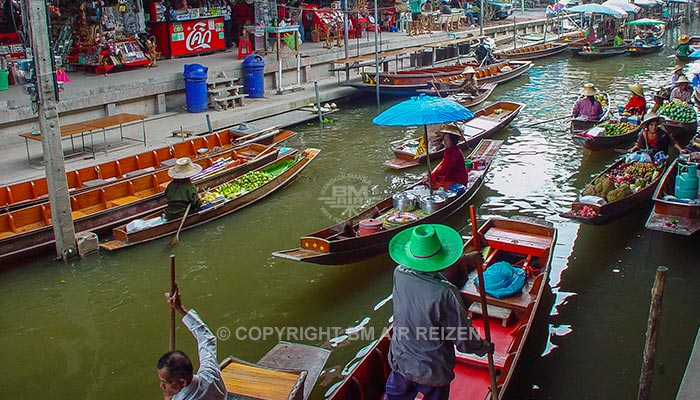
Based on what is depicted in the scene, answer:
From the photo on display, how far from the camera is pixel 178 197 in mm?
9812

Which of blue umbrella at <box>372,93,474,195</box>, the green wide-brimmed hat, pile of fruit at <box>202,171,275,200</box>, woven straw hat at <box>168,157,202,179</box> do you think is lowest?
pile of fruit at <box>202,171,275,200</box>

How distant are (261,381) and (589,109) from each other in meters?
11.7

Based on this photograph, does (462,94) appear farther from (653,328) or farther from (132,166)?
(653,328)

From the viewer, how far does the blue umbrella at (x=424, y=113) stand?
28.4ft

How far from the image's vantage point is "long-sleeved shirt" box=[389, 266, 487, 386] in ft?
14.2

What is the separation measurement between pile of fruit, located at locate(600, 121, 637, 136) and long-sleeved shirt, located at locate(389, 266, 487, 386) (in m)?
10.2

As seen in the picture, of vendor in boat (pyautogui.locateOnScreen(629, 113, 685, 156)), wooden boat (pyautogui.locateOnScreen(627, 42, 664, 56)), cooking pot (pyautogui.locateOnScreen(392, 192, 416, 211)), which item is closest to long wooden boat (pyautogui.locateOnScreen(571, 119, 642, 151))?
vendor in boat (pyautogui.locateOnScreen(629, 113, 685, 156))

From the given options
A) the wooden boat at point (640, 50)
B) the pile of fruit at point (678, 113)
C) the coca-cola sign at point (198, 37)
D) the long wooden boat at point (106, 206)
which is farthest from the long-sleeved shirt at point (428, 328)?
the wooden boat at point (640, 50)

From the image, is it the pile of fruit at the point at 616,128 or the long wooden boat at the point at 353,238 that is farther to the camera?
the pile of fruit at the point at 616,128

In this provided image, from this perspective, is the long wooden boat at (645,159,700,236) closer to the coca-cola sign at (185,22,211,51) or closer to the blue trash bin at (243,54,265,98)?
the blue trash bin at (243,54,265,98)

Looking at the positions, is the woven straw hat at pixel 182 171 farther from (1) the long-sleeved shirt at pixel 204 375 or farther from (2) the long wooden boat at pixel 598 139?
(2) the long wooden boat at pixel 598 139

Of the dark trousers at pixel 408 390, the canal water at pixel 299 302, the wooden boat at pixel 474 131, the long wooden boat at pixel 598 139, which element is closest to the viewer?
the dark trousers at pixel 408 390

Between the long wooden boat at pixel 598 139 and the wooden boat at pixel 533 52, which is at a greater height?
the wooden boat at pixel 533 52

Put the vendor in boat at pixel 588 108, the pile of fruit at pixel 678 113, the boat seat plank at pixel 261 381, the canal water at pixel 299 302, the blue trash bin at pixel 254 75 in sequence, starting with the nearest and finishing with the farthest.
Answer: the boat seat plank at pixel 261 381
the canal water at pixel 299 302
the pile of fruit at pixel 678 113
the vendor in boat at pixel 588 108
the blue trash bin at pixel 254 75
